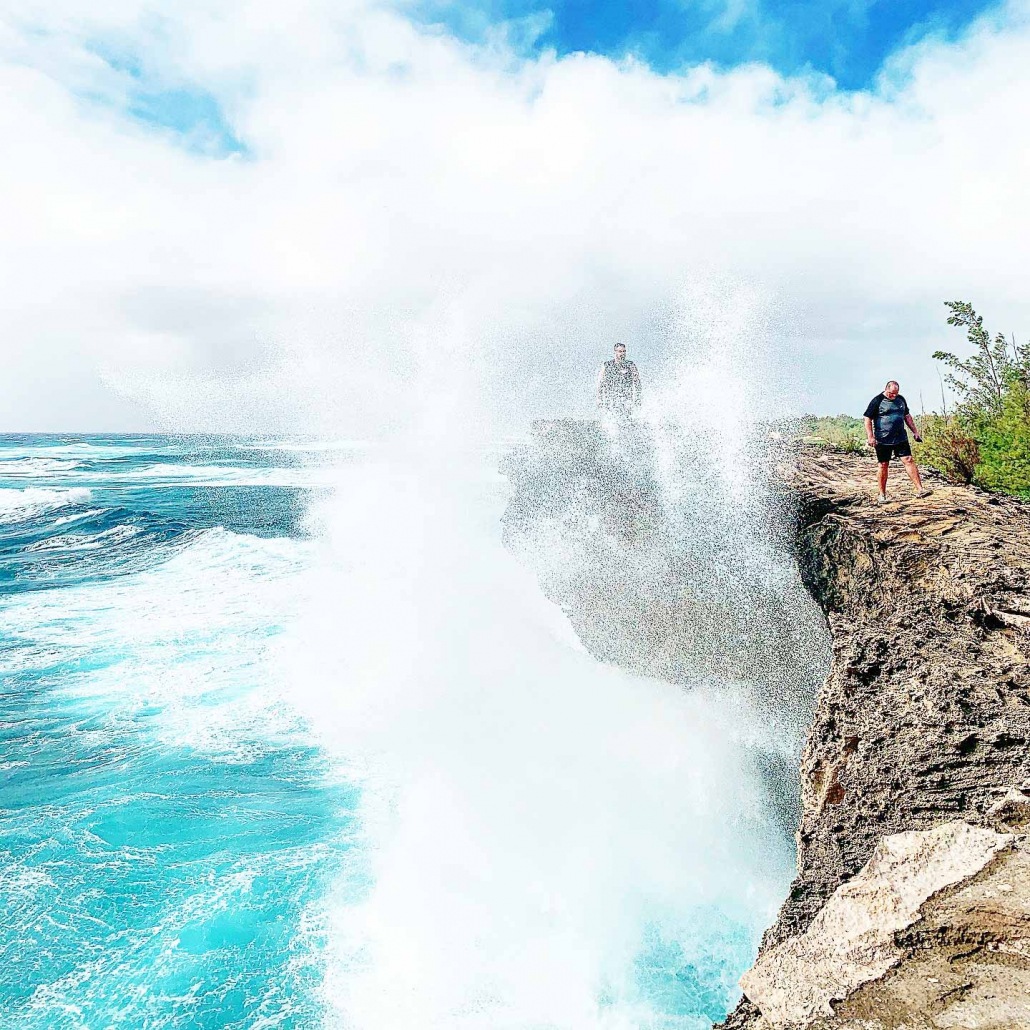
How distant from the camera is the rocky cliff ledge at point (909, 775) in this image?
8.46ft

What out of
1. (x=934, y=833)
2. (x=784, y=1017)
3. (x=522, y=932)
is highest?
(x=934, y=833)

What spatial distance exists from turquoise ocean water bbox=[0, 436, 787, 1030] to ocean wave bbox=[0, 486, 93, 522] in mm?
17405

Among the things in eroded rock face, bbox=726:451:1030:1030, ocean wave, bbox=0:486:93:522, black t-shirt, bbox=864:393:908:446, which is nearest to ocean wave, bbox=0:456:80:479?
ocean wave, bbox=0:486:93:522

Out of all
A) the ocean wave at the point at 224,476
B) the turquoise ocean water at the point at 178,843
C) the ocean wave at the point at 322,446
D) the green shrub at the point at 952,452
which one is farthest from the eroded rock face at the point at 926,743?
the ocean wave at the point at 322,446

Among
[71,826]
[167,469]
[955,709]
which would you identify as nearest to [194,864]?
[71,826]

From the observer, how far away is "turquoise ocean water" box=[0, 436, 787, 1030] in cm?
556

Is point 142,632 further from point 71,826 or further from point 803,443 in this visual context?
point 803,443

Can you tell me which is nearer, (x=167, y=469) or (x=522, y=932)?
(x=522, y=932)

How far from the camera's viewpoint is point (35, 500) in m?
33.9

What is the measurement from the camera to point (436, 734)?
1025cm

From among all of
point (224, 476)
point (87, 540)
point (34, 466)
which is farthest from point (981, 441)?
point (34, 466)

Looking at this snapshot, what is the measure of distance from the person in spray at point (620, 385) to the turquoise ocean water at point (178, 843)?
Result: 8.53 m

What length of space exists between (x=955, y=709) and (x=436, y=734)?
300 inches

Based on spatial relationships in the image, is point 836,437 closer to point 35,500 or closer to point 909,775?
point 909,775
